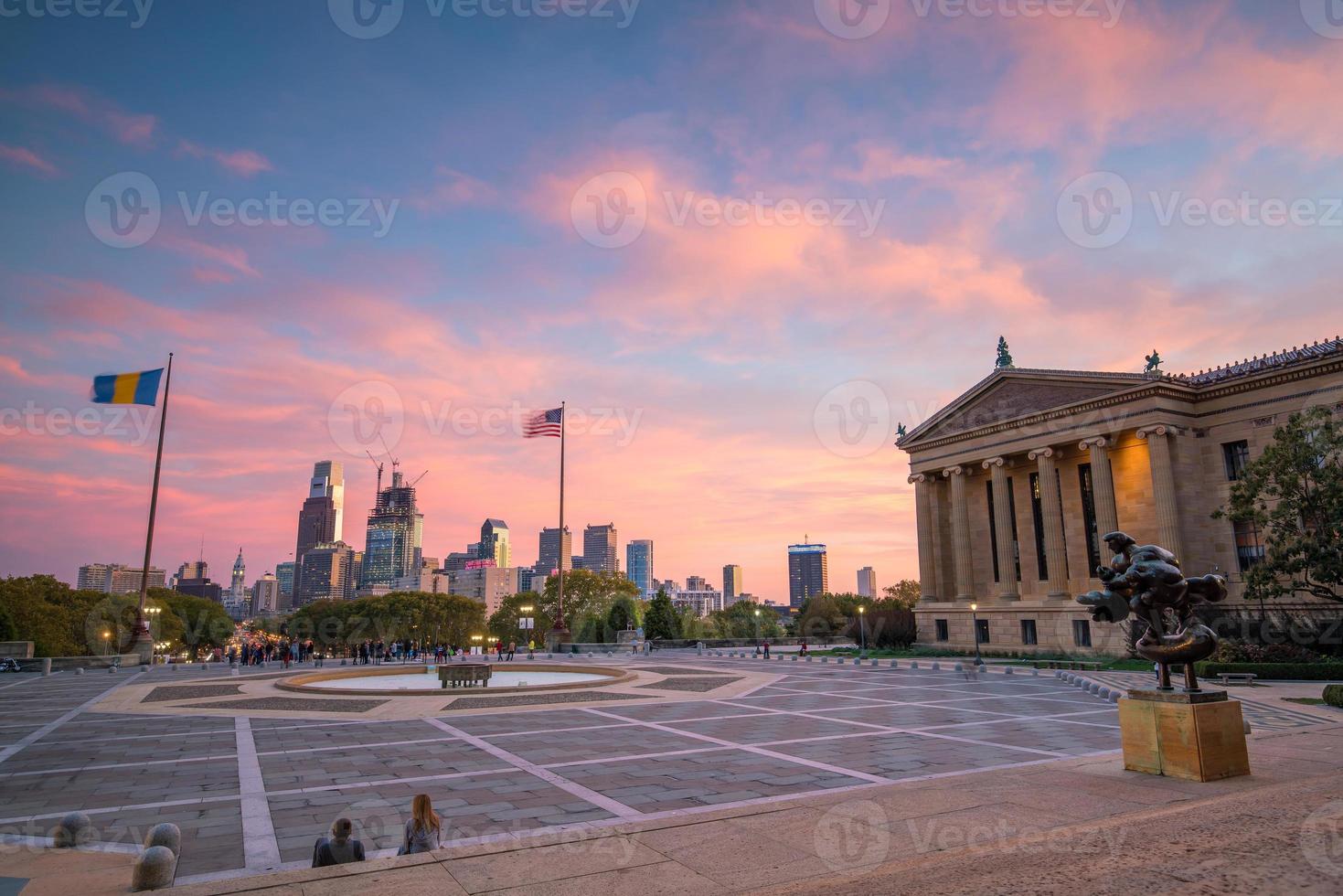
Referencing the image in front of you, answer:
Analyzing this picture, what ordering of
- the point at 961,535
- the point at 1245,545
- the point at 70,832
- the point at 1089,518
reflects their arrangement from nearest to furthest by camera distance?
the point at 70,832, the point at 1245,545, the point at 1089,518, the point at 961,535

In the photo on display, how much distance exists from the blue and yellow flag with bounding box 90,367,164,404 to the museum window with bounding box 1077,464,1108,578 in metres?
58.8

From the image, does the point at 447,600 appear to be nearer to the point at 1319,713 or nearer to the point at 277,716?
the point at 277,716

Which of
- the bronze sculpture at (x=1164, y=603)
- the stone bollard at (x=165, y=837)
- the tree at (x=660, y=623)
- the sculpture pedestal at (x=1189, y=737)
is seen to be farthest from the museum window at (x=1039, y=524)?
the stone bollard at (x=165, y=837)

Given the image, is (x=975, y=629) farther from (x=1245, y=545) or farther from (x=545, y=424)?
(x=545, y=424)

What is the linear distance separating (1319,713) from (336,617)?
118785 millimetres

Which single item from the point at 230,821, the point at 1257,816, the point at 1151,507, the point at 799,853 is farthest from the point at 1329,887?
the point at 1151,507

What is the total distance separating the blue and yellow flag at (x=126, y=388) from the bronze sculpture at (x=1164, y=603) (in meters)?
44.5

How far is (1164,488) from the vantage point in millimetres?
47219

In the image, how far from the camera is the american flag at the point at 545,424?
4975 centimetres

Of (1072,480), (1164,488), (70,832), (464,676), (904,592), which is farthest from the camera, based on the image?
(904,592)

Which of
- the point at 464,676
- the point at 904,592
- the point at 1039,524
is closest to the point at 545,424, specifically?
the point at 464,676

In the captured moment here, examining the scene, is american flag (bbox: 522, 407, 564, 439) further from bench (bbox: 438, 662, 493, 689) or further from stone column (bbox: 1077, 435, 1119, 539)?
stone column (bbox: 1077, 435, 1119, 539)

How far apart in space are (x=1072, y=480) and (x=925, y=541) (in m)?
13.3

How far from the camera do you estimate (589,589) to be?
101312 millimetres
